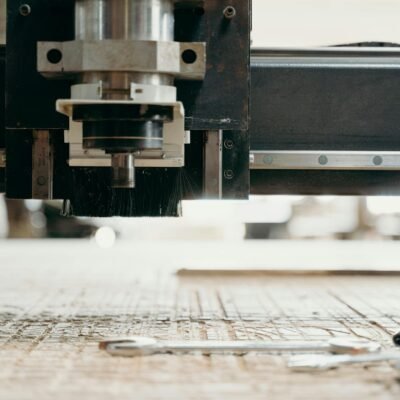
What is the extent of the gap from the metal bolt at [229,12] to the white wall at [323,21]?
0.26 m

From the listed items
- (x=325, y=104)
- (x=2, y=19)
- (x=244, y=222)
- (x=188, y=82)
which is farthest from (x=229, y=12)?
(x=244, y=222)

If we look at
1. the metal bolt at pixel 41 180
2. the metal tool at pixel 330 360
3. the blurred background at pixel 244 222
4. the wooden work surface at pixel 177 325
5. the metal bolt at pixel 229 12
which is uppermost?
the metal bolt at pixel 229 12

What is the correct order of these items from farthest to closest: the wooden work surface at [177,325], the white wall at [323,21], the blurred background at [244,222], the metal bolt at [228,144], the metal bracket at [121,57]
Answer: the blurred background at [244,222] < the white wall at [323,21] < the metal bolt at [228,144] < the metal bracket at [121,57] < the wooden work surface at [177,325]

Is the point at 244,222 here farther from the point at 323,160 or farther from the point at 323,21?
the point at 323,160

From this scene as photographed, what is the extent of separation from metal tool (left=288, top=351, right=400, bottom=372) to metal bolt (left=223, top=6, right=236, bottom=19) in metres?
0.38

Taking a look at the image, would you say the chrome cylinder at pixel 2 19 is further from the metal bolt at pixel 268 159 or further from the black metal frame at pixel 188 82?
the metal bolt at pixel 268 159

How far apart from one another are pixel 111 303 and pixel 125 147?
0.55 meters

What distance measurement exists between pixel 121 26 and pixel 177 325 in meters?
0.44

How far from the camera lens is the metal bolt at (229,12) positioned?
35.3 inches

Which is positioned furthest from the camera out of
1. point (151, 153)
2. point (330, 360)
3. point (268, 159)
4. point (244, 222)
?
point (244, 222)

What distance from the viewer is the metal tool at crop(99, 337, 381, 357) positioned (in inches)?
32.8

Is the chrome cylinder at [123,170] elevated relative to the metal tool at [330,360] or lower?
elevated

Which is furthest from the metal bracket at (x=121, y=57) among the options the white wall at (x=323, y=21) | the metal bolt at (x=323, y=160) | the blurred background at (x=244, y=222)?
the blurred background at (x=244, y=222)

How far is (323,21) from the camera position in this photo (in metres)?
1.21
